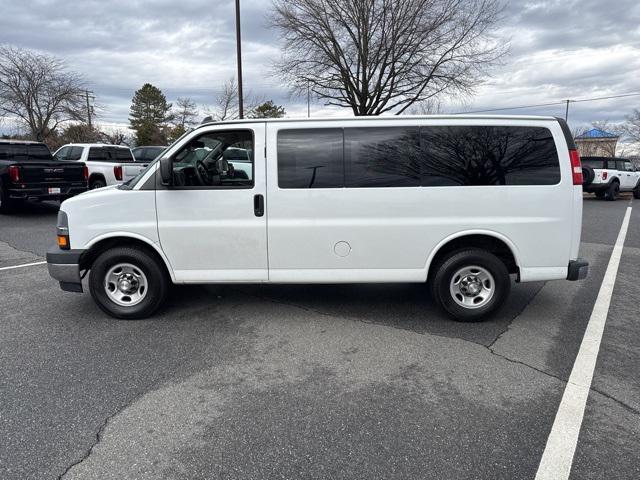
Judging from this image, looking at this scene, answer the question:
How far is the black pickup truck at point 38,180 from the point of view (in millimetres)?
11117

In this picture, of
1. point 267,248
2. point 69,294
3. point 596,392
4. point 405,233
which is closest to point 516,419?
point 596,392

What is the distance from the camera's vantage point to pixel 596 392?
11.0 ft

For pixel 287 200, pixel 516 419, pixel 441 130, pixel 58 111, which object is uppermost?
pixel 58 111

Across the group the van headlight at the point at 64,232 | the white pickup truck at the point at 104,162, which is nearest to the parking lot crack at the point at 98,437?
the van headlight at the point at 64,232

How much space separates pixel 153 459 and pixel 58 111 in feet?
106

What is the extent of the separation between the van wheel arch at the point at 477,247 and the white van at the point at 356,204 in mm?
38

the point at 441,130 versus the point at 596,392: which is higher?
the point at 441,130

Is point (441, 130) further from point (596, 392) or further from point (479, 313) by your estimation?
point (596, 392)

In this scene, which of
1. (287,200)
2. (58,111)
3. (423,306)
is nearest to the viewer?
(287,200)

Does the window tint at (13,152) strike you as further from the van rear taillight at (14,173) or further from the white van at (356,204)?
the white van at (356,204)

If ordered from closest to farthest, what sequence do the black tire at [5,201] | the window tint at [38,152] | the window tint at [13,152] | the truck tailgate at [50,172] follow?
the truck tailgate at [50,172] < the black tire at [5,201] < the window tint at [13,152] < the window tint at [38,152]

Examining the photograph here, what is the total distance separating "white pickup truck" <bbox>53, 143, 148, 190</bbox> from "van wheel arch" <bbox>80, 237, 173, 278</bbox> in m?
9.46

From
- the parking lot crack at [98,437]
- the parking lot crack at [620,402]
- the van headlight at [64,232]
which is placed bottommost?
the parking lot crack at [620,402]

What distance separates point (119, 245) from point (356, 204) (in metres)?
2.46
